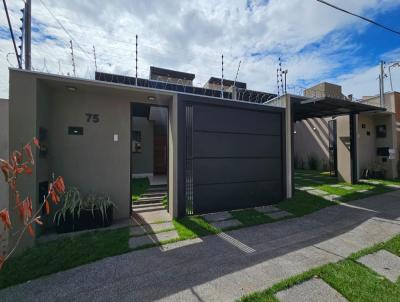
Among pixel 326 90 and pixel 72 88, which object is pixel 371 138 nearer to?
pixel 326 90

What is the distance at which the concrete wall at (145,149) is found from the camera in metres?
9.71

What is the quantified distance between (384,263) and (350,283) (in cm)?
94

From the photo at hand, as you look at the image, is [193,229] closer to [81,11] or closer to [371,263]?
[371,263]

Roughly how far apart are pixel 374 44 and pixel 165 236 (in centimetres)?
927

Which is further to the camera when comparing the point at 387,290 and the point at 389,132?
the point at 389,132

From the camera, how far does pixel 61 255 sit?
312 centimetres

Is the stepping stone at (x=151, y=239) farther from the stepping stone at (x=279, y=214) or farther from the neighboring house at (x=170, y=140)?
the stepping stone at (x=279, y=214)

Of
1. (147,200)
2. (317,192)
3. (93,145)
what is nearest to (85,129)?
(93,145)

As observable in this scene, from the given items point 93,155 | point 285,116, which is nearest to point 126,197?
point 93,155

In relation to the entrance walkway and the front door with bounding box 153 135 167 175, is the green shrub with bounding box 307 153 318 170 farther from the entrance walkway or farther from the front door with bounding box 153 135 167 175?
the entrance walkway

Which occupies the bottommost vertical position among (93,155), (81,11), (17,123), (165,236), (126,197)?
(165,236)

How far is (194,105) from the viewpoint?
5051mm

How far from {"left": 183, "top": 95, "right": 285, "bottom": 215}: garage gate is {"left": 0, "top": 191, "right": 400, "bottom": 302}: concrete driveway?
131cm

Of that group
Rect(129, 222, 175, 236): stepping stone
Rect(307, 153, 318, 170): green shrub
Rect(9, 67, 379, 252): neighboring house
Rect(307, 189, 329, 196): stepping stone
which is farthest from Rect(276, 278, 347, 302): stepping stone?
Rect(307, 153, 318, 170): green shrub
